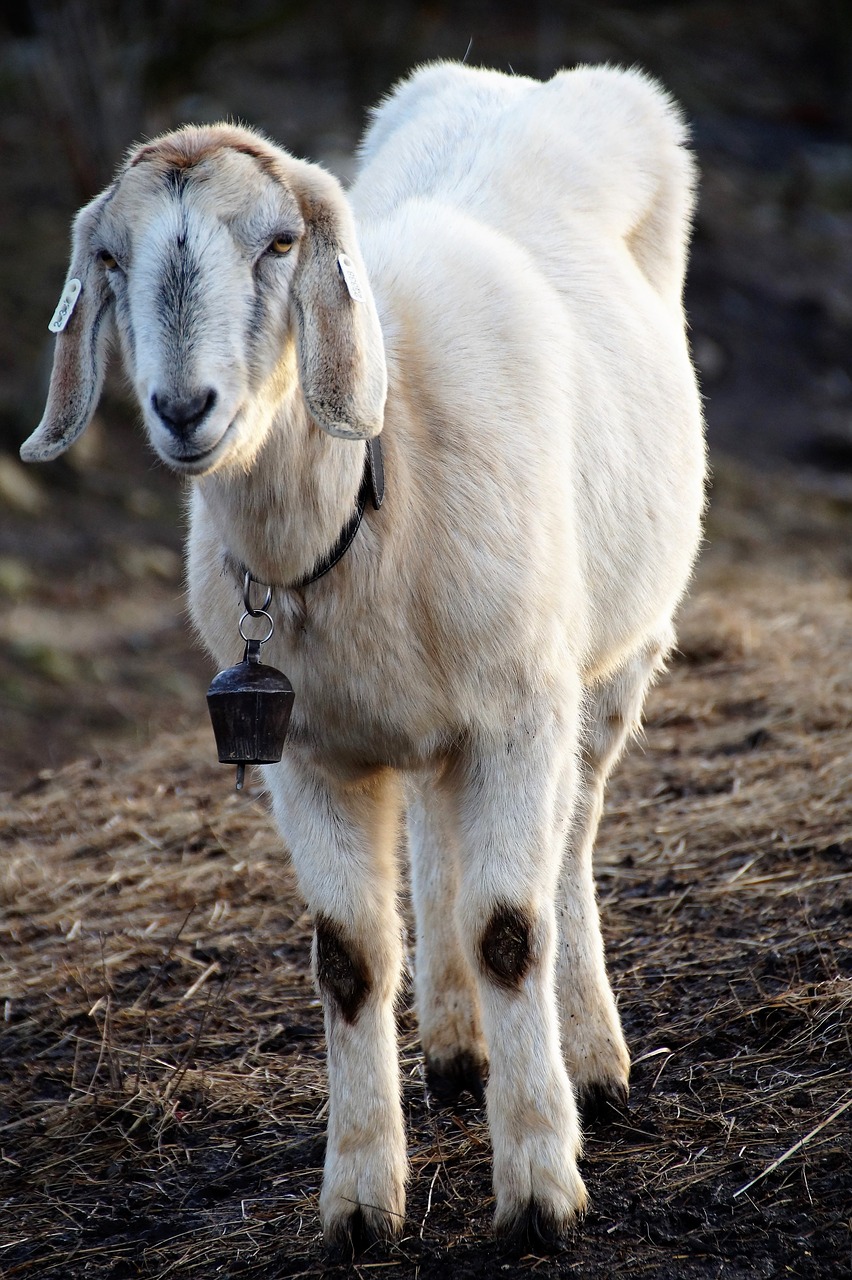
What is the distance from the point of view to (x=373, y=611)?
2648 millimetres

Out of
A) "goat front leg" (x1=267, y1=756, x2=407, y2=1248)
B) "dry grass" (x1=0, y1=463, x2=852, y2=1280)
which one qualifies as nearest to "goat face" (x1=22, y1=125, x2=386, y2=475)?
"goat front leg" (x1=267, y1=756, x2=407, y2=1248)

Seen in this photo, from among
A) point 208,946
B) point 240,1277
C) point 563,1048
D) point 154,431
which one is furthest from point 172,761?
point 154,431

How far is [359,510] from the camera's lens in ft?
8.74

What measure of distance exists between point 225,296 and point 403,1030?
7.11ft

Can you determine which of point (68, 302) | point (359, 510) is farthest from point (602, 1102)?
point (68, 302)

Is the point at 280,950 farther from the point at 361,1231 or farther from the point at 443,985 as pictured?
the point at 361,1231

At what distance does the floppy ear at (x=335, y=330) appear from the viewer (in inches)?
95.1

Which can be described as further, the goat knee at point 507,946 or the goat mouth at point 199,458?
the goat knee at point 507,946

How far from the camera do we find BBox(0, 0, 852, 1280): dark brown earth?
112 inches

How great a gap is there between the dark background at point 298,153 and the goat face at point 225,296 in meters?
1.79

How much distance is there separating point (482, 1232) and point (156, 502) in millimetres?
7372

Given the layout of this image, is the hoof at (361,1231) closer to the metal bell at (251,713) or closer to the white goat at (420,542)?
the white goat at (420,542)

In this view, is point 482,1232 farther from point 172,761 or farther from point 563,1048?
point 172,761

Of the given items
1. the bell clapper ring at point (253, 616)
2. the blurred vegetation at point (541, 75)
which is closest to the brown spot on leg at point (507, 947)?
the bell clapper ring at point (253, 616)
